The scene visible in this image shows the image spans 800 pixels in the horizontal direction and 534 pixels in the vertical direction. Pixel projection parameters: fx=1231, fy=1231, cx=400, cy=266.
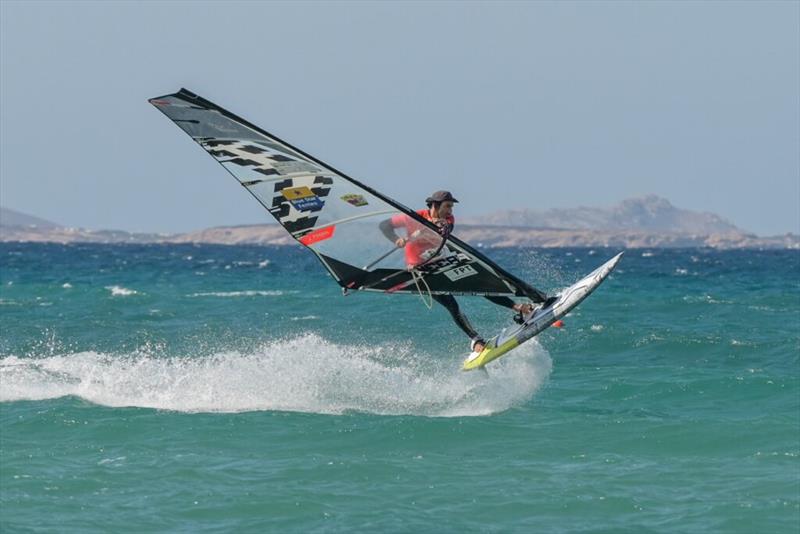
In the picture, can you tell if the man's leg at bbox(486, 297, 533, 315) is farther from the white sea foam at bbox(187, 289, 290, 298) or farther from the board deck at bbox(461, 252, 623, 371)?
the white sea foam at bbox(187, 289, 290, 298)

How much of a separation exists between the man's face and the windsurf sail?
6.8 inches

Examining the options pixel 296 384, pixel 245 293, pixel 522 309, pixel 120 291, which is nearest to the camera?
pixel 522 309

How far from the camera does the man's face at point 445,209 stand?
1135 cm

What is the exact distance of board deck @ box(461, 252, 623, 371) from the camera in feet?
38.5

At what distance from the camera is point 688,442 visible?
1199 cm

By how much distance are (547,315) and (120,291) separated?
86.4 ft

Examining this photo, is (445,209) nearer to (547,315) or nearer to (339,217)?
(339,217)

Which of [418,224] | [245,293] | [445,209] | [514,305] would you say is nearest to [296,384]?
[514,305]

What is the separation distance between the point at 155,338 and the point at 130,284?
66.9ft

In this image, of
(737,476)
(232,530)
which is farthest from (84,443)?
(737,476)

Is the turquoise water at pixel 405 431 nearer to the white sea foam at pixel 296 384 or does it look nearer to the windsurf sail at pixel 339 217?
the white sea foam at pixel 296 384

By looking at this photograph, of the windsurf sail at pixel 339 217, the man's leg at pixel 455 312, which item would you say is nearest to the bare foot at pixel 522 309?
the windsurf sail at pixel 339 217

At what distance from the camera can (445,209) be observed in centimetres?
1138

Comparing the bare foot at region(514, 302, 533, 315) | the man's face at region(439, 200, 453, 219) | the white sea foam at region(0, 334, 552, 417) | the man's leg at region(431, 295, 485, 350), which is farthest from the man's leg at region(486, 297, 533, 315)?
the white sea foam at region(0, 334, 552, 417)
